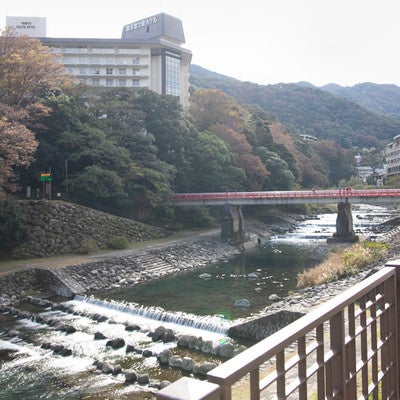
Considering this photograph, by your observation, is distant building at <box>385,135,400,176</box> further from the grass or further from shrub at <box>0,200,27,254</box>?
shrub at <box>0,200,27,254</box>

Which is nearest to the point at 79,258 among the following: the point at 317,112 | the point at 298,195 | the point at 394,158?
the point at 298,195

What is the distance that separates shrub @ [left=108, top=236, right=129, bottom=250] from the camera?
28375mm

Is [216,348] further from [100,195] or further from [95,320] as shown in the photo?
[100,195]

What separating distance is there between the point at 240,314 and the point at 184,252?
42.7ft

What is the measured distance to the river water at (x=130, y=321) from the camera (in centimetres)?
1109

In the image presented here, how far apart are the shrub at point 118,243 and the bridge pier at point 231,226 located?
32.6 ft

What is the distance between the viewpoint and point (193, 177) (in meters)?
41.4

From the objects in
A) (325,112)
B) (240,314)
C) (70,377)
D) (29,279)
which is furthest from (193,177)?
(325,112)

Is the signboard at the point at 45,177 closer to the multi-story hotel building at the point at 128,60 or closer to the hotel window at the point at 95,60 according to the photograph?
the multi-story hotel building at the point at 128,60

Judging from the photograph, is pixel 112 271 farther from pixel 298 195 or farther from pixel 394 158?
pixel 394 158

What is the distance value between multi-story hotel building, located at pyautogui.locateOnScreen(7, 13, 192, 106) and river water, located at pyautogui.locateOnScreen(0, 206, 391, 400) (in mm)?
33720

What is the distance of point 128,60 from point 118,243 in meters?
34.1

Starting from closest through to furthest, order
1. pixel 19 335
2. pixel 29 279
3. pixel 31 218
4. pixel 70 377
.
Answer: pixel 70 377, pixel 19 335, pixel 29 279, pixel 31 218

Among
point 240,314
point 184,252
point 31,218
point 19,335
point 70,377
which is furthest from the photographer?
point 184,252
